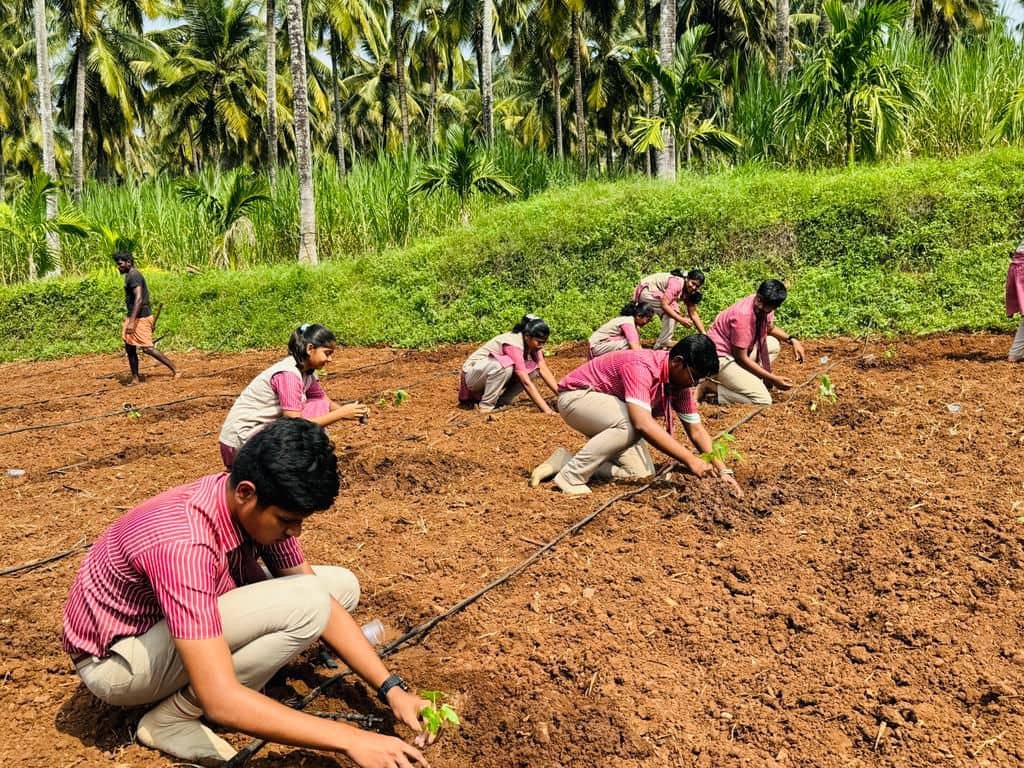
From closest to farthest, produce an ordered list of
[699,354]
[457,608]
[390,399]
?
[457,608], [699,354], [390,399]

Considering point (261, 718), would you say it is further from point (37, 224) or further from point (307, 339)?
point (37, 224)

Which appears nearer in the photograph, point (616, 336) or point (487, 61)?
point (616, 336)

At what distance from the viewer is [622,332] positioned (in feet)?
23.1

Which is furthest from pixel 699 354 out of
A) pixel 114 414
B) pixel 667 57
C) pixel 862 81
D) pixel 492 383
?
pixel 667 57

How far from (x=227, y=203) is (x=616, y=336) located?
11136 mm

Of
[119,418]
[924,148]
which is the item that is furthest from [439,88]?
[119,418]

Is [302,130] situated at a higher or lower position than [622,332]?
higher

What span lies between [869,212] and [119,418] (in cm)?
902

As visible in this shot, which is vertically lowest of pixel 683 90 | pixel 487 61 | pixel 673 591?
pixel 673 591

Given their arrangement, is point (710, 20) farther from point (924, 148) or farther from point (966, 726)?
point (966, 726)

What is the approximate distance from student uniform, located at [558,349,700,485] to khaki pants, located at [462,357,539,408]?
1824 millimetres

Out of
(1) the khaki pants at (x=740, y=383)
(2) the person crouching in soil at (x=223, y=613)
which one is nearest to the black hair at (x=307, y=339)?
(2) the person crouching in soil at (x=223, y=613)

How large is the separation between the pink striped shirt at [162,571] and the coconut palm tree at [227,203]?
550 inches

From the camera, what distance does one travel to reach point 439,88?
39.2 m
